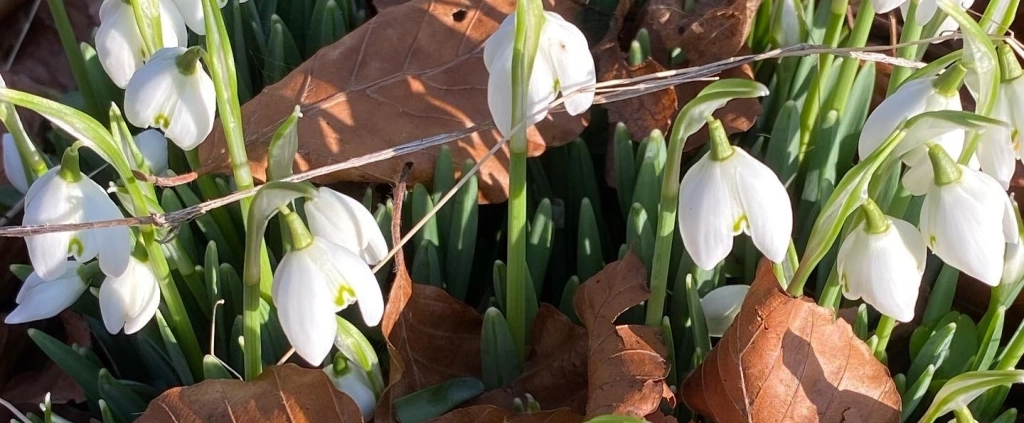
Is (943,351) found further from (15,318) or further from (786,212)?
(15,318)

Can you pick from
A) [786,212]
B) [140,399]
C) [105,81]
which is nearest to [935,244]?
[786,212]

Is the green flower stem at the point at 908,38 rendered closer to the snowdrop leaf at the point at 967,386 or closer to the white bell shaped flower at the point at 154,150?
the snowdrop leaf at the point at 967,386

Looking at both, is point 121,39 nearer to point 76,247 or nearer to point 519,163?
point 76,247

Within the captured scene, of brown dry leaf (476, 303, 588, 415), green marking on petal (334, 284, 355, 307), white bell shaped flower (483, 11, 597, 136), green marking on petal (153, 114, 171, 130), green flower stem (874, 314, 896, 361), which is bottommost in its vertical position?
brown dry leaf (476, 303, 588, 415)

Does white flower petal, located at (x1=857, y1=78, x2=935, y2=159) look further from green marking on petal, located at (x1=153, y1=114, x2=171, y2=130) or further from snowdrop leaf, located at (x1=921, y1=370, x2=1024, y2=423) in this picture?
green marking on petal, located at (x1=153, y1=114, x2=171, y2=130)

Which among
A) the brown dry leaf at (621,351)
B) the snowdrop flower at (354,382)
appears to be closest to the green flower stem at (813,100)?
the brown dry leaf at (621,351)

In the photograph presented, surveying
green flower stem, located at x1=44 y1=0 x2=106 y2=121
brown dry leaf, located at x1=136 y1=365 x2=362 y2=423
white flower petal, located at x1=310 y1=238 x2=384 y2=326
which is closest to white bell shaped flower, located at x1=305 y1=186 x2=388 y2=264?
white flower petal, located at x1=310 y1=238 x2=384 y2=326
